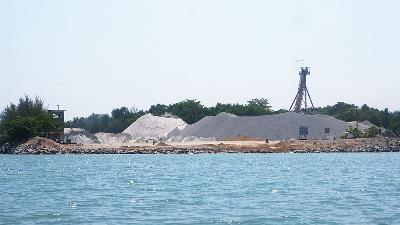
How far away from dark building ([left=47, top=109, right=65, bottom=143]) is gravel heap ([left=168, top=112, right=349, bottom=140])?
21194mm

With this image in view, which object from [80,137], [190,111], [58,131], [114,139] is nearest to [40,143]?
[58,131]

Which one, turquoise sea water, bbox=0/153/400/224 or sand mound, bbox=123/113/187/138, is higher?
sand mound, bbox=123/113/187/138

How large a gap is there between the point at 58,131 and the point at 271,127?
3536 centimetres

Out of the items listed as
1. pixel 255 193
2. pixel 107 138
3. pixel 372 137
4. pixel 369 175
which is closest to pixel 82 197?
pixel 255 193

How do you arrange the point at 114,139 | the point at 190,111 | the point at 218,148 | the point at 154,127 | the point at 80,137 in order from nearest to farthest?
the point at 218,148 < the point at 80,137 < the point at 114,139 < the point at 154,127 < the point at 190,111

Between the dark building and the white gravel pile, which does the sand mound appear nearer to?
the white gravel pile

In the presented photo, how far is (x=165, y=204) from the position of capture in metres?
30.0

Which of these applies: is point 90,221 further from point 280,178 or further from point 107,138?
point 107,138

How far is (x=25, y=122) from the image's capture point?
4149 inches

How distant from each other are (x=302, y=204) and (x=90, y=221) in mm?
9327

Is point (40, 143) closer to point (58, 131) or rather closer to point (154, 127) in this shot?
point (58, 131)

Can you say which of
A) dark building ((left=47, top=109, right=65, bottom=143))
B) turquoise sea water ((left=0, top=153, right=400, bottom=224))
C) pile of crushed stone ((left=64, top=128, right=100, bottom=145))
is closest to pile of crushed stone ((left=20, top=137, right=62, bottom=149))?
dark building ((left=47, top=109, right=65, bottom=143))

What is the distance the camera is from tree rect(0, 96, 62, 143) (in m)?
106

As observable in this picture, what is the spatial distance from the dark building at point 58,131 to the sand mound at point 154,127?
68.9 feet
